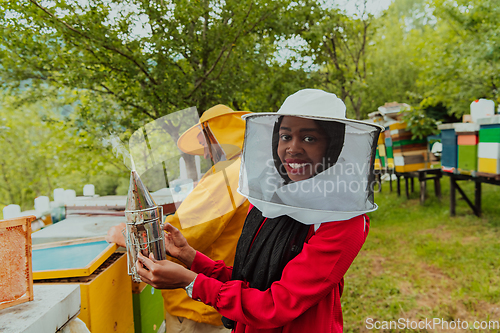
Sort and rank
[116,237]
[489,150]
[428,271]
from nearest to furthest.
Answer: [116,237]
[428,271]
[489,150]

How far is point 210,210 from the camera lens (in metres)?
1.59

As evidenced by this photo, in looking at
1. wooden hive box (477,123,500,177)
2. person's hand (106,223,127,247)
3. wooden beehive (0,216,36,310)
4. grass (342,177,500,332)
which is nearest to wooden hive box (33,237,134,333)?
person's hand (106,223,127,247)

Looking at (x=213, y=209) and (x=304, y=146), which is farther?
(x=213, y=209)

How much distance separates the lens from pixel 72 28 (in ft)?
9.76

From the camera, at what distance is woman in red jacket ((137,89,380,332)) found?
102 cm

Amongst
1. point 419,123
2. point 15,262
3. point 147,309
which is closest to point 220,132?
point 15,262

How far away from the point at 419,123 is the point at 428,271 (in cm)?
412

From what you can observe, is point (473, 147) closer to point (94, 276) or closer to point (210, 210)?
point (210, 210)

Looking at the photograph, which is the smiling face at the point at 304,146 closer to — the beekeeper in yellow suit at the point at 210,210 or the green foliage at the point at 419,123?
the beekeeper in yellow suit at the point at 210,210

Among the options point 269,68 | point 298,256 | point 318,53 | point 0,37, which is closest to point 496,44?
point 318,53

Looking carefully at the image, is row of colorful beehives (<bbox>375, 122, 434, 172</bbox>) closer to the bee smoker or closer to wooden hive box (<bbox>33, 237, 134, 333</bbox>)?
wooden hive box (<bbox>33, 237, 134, 333</bbox>)

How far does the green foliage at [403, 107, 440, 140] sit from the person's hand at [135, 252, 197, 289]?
7.52 metres

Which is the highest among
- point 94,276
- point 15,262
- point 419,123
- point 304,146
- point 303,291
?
point 419,123

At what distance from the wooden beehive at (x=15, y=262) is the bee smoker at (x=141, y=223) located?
32cm
